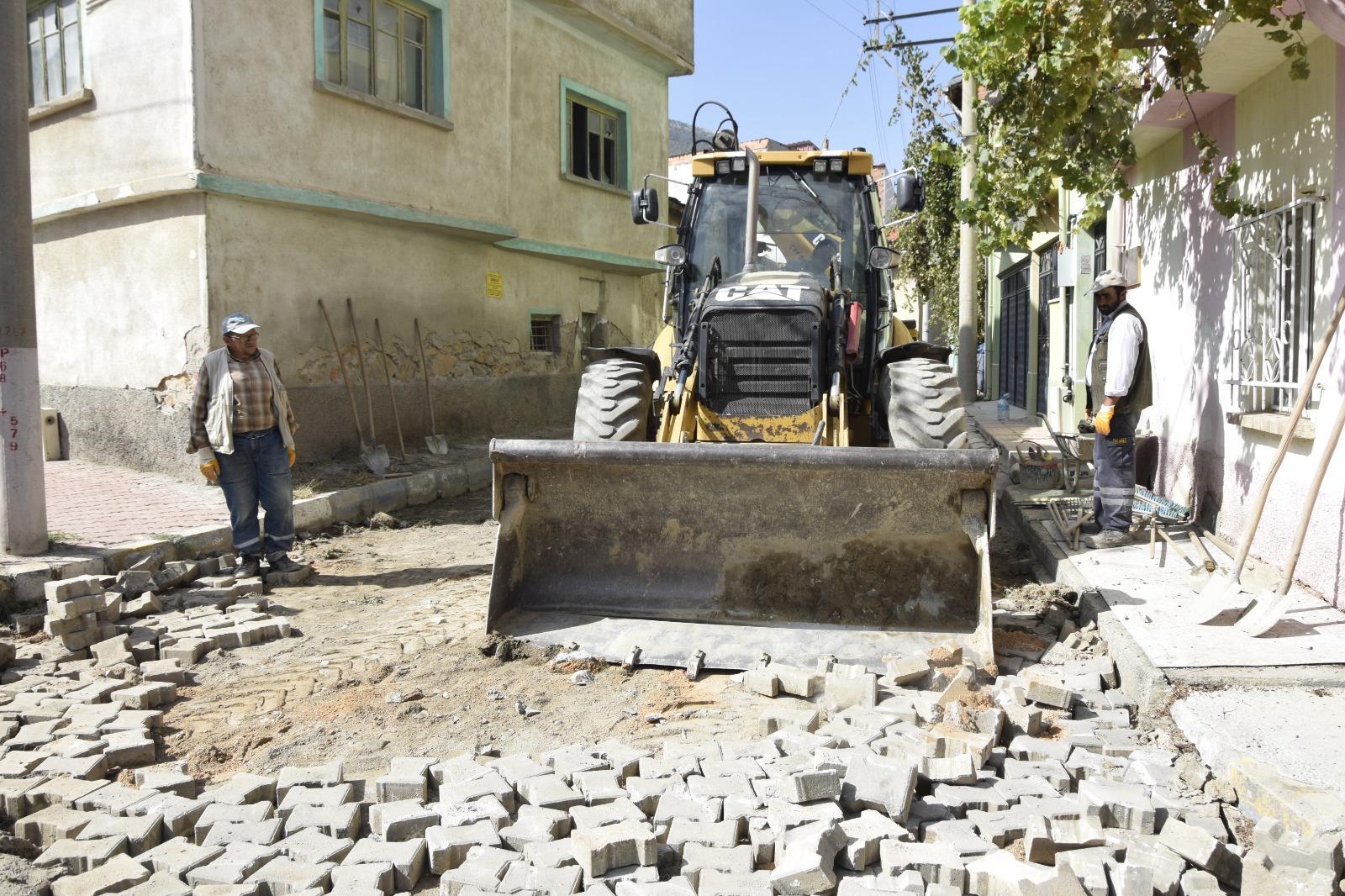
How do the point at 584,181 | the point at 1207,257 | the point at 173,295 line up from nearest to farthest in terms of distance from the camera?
the point at 1207,257
the point at 173,295
the point at 584,181

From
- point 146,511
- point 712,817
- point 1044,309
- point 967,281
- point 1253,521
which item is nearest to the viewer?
point 712,817

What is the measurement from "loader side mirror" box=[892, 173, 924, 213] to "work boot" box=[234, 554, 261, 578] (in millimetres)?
4932

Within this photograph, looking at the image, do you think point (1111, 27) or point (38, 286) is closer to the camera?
point (1111, 27)

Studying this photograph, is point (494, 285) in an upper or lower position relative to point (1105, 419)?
upper

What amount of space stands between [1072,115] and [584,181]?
31.7 ft

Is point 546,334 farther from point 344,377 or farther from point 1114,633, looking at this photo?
point 1114,633

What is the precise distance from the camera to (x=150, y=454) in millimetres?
9969

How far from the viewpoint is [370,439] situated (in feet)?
35.9

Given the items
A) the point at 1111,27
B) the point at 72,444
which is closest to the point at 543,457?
the point at 1111,27

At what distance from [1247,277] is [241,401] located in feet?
22.1

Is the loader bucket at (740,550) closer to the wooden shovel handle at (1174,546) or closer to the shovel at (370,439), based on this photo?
the wooden shovel handle at (1174,546)

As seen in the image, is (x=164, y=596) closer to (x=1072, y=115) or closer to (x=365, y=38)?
(x=1072, y=115)

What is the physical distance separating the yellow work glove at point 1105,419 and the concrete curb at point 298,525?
6.16 metres

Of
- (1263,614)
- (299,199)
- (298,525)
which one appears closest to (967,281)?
(299,199)
